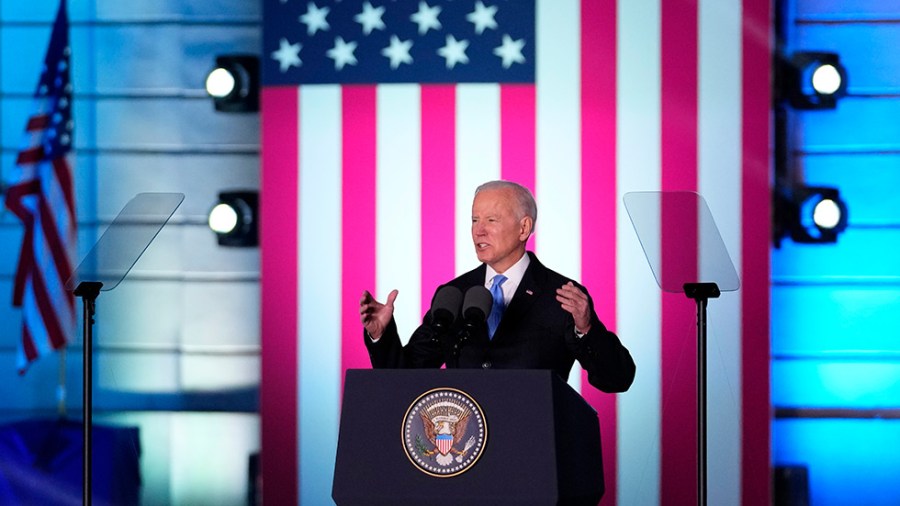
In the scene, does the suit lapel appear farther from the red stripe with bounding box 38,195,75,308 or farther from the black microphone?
the red stripe with bounding box 38,195,75,308

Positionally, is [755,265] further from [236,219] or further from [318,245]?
[236,219]

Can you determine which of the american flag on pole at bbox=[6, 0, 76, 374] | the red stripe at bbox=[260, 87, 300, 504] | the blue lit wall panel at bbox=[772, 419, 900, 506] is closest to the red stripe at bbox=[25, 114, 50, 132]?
the american flag on pole at bbox=[6, 0, 76, 374]

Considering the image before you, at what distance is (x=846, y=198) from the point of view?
3975mm

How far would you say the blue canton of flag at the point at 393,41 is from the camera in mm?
3938

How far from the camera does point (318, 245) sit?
3965mm

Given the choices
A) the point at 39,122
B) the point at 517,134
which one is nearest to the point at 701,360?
the point at 517,134

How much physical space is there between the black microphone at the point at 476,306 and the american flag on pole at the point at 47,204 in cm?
245

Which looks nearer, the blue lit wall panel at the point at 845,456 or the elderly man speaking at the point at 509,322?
the elderly man speaking at the point at 509,322

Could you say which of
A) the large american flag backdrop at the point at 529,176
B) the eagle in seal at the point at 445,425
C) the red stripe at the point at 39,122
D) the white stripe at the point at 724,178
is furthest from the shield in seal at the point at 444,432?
the red stripe at the point at 39,122

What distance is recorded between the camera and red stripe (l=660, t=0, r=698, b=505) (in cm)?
386

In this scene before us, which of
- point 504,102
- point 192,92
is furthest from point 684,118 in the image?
point 192,92

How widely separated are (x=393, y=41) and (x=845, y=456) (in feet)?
7.34

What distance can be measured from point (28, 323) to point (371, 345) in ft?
6.85

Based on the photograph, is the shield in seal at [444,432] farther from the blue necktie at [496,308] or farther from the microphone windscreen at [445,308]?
the blue necktie at [496,308]
